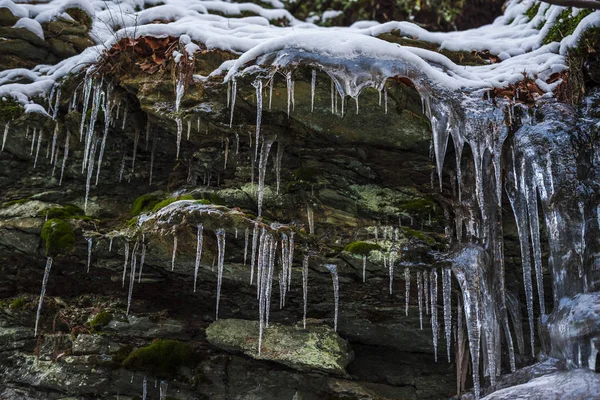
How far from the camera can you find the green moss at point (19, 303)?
7294 mm

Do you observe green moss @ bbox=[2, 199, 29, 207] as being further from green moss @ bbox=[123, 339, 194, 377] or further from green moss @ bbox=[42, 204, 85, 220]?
green moss @ bbox=[123, 339, 194, 377]

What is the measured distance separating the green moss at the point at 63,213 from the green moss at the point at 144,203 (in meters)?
0.68

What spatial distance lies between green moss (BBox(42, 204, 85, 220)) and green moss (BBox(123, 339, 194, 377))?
201 cm

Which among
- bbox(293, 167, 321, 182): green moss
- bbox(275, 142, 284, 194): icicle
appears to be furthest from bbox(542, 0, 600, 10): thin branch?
bbox(293, 167, 321, 182): green moss

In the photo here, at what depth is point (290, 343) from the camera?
6.97 meters

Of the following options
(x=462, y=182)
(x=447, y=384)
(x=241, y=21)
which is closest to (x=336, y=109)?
(x=462, y=182)

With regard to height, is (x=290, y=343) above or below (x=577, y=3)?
below

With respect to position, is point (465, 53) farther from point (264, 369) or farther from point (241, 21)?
point (264, 369)

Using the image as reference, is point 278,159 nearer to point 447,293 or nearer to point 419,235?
point 419,235

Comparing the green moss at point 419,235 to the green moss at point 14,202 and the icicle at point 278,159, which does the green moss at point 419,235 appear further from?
the green moss at point 14,202

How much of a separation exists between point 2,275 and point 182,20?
14.3ft

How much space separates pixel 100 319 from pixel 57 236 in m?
1.42

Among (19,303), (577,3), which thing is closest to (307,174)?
(19,303)

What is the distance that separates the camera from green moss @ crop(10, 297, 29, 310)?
23.9 feet
